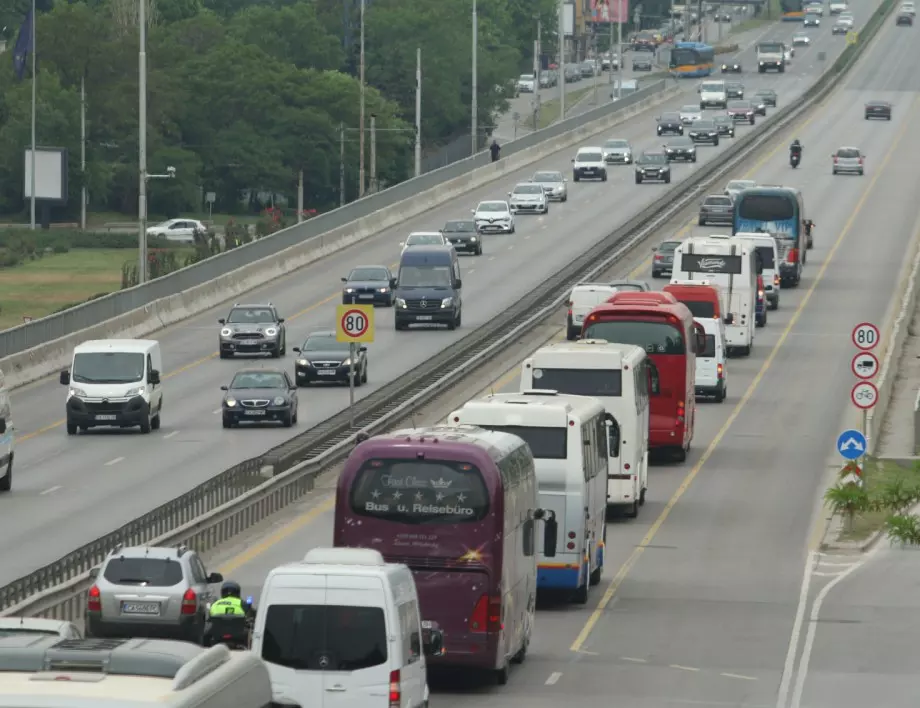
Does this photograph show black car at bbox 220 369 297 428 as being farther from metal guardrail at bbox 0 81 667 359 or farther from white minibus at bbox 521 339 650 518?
white minibus at bbox 521 339 650 518

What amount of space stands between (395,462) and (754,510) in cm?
1695

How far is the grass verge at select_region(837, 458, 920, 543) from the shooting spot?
35.3m

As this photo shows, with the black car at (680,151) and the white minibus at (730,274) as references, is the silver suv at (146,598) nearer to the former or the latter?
the white minibus at (730,274)

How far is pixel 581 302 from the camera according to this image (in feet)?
204

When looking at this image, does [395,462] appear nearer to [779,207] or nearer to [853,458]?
[853,458]

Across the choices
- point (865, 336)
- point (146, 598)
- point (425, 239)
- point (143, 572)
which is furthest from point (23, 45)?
point (146, 598)

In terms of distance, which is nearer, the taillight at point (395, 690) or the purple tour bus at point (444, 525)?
the taillight at point (395, 690)

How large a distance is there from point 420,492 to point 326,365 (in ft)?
106

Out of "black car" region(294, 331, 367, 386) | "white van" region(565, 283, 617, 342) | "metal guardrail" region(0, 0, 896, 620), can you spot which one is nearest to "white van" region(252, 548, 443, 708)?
"metal guardrail" region(0, 0, 896, 620)

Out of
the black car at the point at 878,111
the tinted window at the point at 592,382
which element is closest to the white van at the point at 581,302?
the tinted window at the point at 592,382

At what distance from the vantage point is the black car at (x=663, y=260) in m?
75.0

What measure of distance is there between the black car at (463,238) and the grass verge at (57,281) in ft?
47.3

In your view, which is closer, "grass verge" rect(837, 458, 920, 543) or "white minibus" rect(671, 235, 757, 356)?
"grass verge" rect(837, 458, 920, 543)

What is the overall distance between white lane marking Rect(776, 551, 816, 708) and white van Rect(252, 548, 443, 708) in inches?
229
